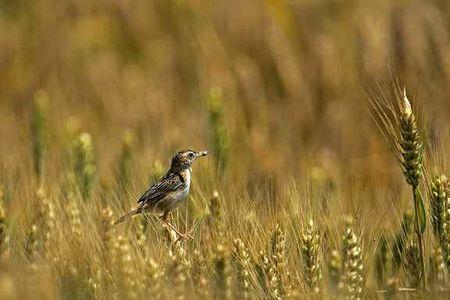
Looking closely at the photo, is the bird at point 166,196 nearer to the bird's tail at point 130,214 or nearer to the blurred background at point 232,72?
the bird's tail at point 130,214

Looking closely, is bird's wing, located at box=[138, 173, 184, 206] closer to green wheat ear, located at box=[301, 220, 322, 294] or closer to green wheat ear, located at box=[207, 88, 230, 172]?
green wheat ear, located at box=[301, 220, 322, 294]

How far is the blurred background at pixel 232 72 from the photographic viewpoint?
7312mm

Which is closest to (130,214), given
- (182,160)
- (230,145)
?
(182,160)

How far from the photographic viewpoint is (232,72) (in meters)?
8.42

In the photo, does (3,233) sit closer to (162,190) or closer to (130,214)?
(130,214)

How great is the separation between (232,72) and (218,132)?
237 cm

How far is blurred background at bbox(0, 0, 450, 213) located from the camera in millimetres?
7312

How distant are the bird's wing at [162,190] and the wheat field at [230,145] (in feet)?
0.35

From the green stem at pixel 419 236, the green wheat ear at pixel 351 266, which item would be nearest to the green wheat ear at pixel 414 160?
the green stem at pixel 419 236

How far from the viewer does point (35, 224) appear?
4.83 meters

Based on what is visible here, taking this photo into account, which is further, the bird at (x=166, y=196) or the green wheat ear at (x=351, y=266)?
the bird at (x=166, y=196)

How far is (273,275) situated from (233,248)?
0.62ft

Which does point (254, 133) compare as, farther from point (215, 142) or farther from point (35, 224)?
point (35, 224)

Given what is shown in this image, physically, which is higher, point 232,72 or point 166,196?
point 232,72
